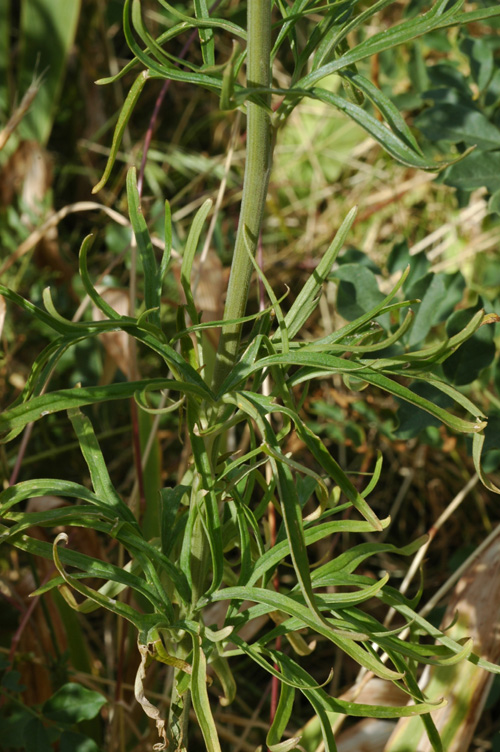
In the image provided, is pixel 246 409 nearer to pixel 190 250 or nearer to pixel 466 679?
pixel 190 250

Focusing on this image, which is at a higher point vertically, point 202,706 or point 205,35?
point 205,35

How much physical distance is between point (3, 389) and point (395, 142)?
92 cm

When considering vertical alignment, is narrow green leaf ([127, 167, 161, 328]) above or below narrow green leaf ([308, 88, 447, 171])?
below

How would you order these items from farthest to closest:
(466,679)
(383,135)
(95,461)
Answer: (466,679) < (95,461) < (383,135)

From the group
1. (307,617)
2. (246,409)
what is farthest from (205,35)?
(307,617)

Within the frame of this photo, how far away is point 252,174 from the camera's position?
469 millimetres

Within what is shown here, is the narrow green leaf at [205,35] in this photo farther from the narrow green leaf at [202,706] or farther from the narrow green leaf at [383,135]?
the narrow green leaf at [202,706]

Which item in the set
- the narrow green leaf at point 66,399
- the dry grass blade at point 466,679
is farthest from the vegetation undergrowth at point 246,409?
the dry grass blade at point 466,679

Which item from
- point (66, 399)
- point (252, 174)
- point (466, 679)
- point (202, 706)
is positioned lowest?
point (466, 679)

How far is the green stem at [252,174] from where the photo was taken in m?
0.44

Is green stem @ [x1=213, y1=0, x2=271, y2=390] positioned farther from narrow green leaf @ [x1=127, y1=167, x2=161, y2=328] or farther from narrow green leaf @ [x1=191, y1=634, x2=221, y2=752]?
narrow green leaf @ [x1=191, y1=634, x2=221, y2=752]

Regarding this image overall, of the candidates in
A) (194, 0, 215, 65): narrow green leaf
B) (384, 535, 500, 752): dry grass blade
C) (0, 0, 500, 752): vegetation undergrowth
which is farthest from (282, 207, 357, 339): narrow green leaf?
(384, 535, 500, 752): dry grass blade

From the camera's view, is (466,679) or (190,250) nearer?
(190,250)

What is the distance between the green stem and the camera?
438mm
